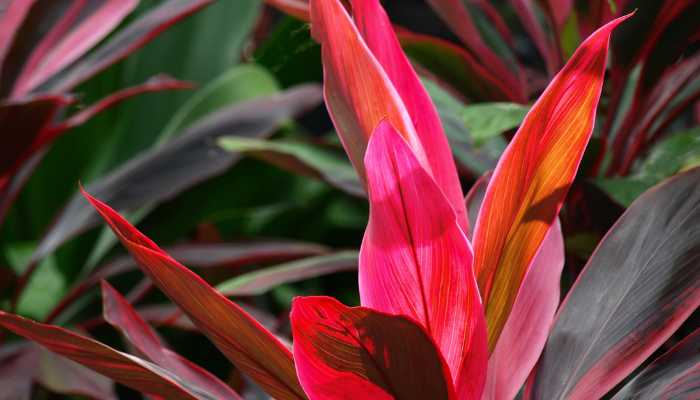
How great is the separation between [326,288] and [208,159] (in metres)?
0.38

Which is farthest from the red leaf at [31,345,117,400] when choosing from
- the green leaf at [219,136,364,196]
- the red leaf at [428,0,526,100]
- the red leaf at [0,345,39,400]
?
the red leaf at [428,0,526,100]

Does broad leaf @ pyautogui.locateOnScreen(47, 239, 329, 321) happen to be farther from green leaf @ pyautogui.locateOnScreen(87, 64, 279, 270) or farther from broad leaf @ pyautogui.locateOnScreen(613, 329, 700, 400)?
broad leaf @ pyautogui.locateOnScreen(613, 329, 700, 400)

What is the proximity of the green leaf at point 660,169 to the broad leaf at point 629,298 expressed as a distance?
0.15 m

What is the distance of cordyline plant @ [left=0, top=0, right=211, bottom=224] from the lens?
3.20 feet

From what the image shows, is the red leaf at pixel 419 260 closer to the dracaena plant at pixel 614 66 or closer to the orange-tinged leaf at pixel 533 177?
the orange-tinged leaf at pixel 533 177

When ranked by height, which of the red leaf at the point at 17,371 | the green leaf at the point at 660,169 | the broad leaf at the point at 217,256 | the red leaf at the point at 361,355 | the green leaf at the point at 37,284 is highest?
the red leaf at the point at 361,355

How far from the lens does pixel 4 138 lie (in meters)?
0.91

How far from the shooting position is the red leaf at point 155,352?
1.96 ft

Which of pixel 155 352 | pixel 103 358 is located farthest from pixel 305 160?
pixel 103 358

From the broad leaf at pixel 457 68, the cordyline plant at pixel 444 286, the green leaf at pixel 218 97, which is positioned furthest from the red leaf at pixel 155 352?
the green leaf at pixel 218 97

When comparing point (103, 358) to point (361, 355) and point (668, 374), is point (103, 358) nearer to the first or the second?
point (361, 355)

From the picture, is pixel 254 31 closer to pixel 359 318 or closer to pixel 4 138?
pixel 4 138

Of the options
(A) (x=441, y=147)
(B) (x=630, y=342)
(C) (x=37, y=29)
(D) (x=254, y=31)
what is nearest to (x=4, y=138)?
(C) (x=37, y=29)

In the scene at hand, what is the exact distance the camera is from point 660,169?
77cm
